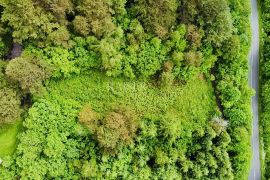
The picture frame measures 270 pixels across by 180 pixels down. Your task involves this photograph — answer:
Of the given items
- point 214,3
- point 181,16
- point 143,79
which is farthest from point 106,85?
point 214,3

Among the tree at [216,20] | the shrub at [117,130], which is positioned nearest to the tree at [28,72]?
the shrub at [117,130]

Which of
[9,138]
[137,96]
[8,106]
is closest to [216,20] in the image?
[137,96]

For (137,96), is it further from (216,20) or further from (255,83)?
(255,83)

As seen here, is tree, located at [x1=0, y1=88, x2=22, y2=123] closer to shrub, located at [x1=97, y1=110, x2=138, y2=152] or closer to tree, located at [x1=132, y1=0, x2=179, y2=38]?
shrub, located at [x1=97, y1=110, x2=138, y2=152]

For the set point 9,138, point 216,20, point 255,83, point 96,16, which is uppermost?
point 216,20

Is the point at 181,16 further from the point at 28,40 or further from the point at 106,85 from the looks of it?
the point at 28,40
